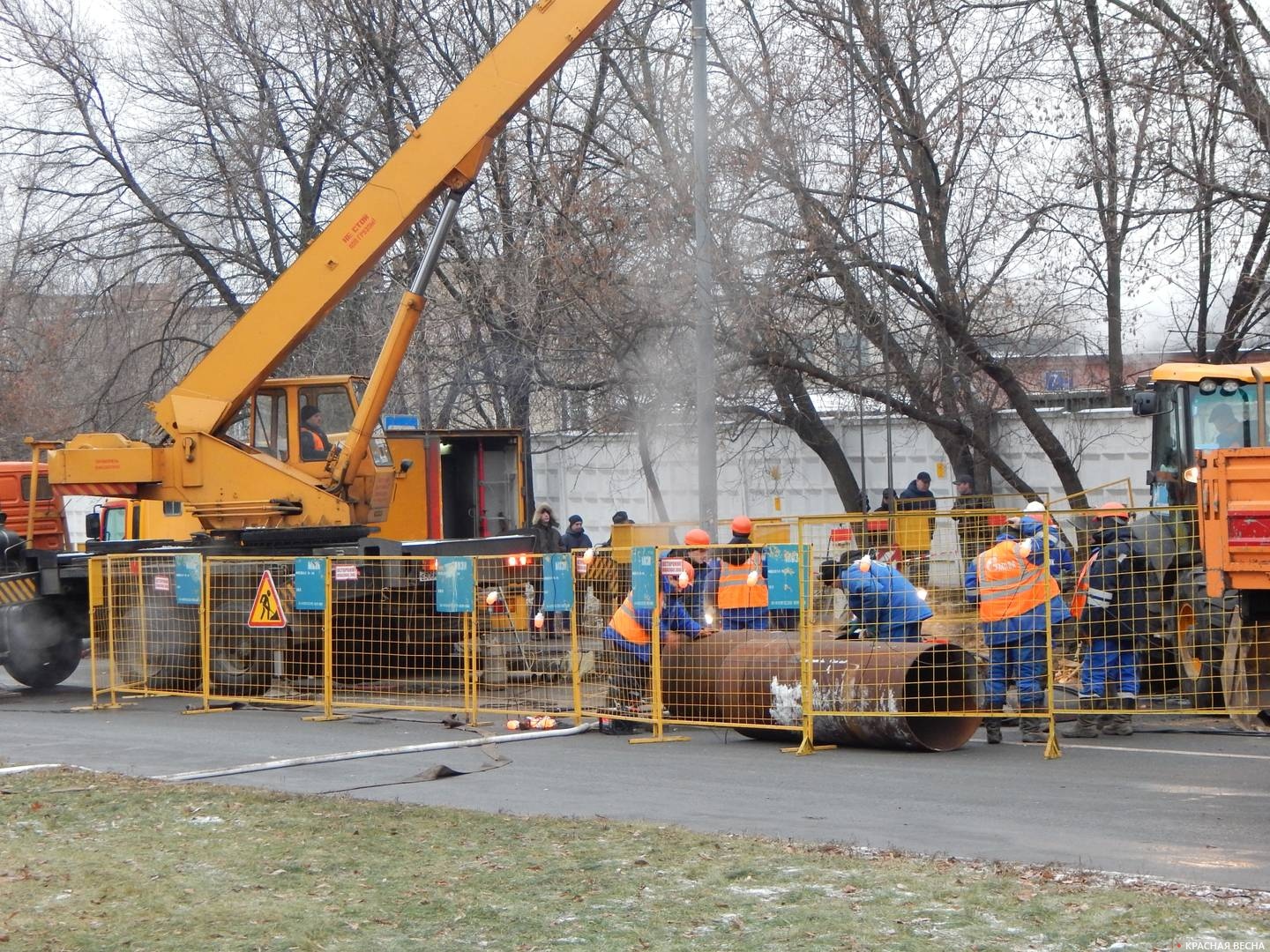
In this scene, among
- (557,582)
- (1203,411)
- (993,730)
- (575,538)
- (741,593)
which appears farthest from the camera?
(575,538)

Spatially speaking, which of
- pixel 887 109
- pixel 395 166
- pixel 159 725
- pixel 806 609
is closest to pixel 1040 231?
pixel 887 109

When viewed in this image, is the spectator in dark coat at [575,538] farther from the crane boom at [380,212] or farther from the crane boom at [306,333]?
the crane boom at [380,212]

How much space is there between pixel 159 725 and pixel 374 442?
14.3 ft

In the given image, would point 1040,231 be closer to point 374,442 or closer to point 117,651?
point 374,442

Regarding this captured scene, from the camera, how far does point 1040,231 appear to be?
1802cm

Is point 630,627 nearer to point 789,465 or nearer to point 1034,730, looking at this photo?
point 1034,730

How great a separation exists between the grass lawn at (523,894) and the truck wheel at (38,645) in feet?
27.6

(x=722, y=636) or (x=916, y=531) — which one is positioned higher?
(x=916, y=531)

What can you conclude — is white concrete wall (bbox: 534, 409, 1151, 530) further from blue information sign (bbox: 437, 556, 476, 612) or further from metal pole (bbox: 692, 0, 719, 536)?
blue information sign (bbox: 437, 556, 476, 612)

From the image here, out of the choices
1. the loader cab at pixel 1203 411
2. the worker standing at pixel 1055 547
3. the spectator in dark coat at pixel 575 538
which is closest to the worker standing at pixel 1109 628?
the worker standing at pixel 1055 547

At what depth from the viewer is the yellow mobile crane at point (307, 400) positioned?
1550 cm

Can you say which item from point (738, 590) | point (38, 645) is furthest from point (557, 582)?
point (38, 645)

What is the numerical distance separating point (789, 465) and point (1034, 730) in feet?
45.0

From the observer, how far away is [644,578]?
1159cm
